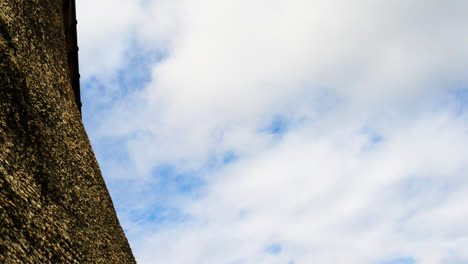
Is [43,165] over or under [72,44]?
under

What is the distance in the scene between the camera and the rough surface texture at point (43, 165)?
638 cm

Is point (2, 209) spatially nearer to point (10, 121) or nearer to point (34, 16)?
point (10, 121)

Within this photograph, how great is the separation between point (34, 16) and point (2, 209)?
310 inches

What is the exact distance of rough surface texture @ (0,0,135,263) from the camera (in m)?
6.38

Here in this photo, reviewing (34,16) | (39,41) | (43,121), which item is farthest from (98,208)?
(34,16)

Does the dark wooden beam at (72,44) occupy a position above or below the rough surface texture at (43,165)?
above

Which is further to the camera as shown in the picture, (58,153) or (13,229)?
(58,153)

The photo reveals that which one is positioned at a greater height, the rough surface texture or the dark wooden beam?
the dark wooden beam

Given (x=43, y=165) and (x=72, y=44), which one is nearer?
(x=43, y=165)

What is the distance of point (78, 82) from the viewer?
1744cm

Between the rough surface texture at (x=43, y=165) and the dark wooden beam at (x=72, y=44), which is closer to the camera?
the rough surface texture at (x=43, y=165)

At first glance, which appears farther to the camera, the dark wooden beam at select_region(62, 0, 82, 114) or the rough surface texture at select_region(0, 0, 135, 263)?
the dark wooden beam at select_region(62, 0, 82, 114)

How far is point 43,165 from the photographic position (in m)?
8.17

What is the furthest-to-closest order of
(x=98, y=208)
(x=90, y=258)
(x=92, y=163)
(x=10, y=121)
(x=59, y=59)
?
1. (x=59, y=59)
2. (x=92, y=163)
3. (x=98, y=208)
4. (x=90, y=258)
5. (x=10, y=121)
